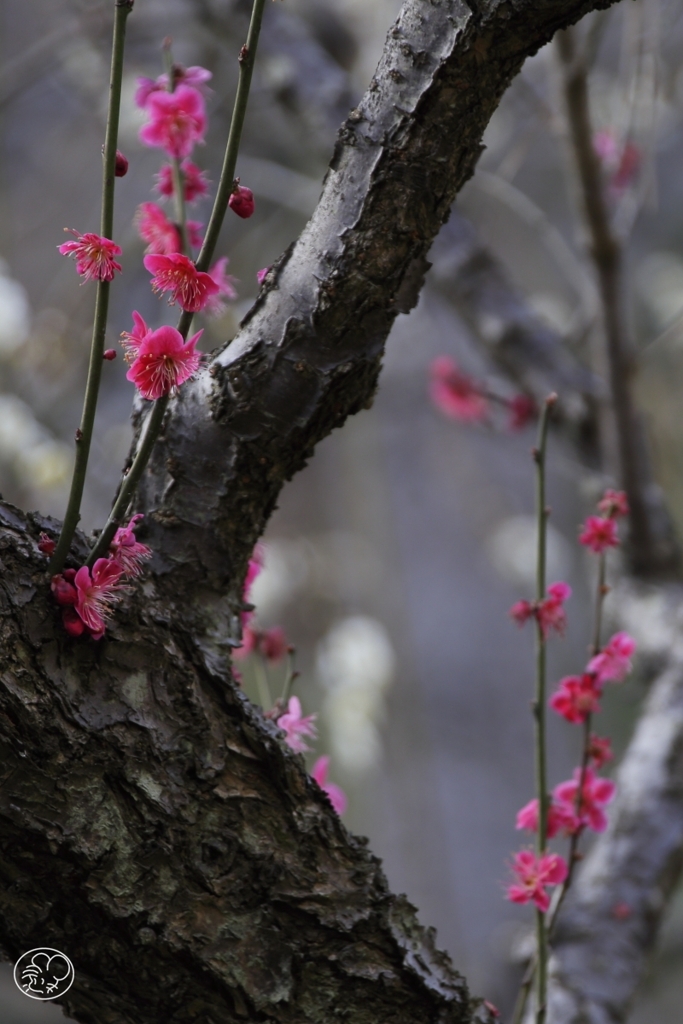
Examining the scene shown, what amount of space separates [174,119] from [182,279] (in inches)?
8.6

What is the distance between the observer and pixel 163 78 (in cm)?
64

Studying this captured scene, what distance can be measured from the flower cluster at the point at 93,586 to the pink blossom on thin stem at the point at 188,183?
29cm

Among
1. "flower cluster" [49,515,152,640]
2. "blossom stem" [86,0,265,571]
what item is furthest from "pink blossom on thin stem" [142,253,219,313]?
"flower cluster" [49,515,152,640]

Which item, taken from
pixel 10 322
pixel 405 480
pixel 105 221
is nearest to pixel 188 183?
pixel 105 221

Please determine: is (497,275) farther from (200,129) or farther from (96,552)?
(96,552)

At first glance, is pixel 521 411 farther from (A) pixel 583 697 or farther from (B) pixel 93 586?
(B) pixel 93 586

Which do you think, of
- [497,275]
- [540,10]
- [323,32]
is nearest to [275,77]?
[497,275]

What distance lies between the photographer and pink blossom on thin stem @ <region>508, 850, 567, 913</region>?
64 centimetres

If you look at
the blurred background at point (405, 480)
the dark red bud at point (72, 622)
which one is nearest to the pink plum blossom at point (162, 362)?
the dark red bud at point (72, 622)

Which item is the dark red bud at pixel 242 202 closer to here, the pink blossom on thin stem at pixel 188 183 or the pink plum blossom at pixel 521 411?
the pink blossom on thin stem at pixel 188 183

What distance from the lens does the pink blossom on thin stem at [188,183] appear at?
2.23 ft

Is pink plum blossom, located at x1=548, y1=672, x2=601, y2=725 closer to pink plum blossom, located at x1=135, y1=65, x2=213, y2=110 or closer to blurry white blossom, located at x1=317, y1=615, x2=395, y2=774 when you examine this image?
pink plum blossom, located at x1=135, y1=65, x2=213, y2=110

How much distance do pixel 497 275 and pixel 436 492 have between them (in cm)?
240

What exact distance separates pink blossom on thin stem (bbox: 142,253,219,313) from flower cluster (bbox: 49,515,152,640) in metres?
0.12
